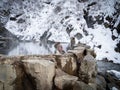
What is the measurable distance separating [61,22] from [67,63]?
24.7 meters

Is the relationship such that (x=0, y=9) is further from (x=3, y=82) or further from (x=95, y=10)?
(x=3, y=82)

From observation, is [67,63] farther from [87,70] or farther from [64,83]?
[64,83]

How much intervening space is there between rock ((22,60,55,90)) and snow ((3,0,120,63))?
65.2 ft

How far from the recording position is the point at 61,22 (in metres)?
31.5

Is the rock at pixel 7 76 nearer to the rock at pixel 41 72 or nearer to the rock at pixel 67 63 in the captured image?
the rock at pixel 41 72

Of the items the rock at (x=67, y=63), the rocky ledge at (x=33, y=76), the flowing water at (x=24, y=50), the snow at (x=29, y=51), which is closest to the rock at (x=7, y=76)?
the rocky ledge at (x=33, y=76)

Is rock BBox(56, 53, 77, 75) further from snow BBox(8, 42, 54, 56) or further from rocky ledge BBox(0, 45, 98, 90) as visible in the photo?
snow BBox(8, 42, 54, 56)

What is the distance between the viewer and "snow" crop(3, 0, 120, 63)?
1104 inches

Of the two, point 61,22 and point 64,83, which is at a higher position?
point 61,22

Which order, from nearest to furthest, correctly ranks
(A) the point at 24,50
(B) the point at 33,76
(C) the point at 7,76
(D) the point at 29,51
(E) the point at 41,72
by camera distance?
(C) the point at 7,76, (E) the point at 41,72, (B) the point at 33,76, (D) the point at 29,51, (A) the point at 24,50

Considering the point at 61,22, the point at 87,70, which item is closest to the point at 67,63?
the point at 87,70

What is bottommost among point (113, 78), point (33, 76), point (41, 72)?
point (113, 78)

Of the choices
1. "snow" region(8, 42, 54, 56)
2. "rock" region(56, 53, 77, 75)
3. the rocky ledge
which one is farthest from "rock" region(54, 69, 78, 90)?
"snow" region(8, 42, 54, 56)

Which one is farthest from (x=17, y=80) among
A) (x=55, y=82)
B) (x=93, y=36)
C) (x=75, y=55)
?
(x=93, y=36)
